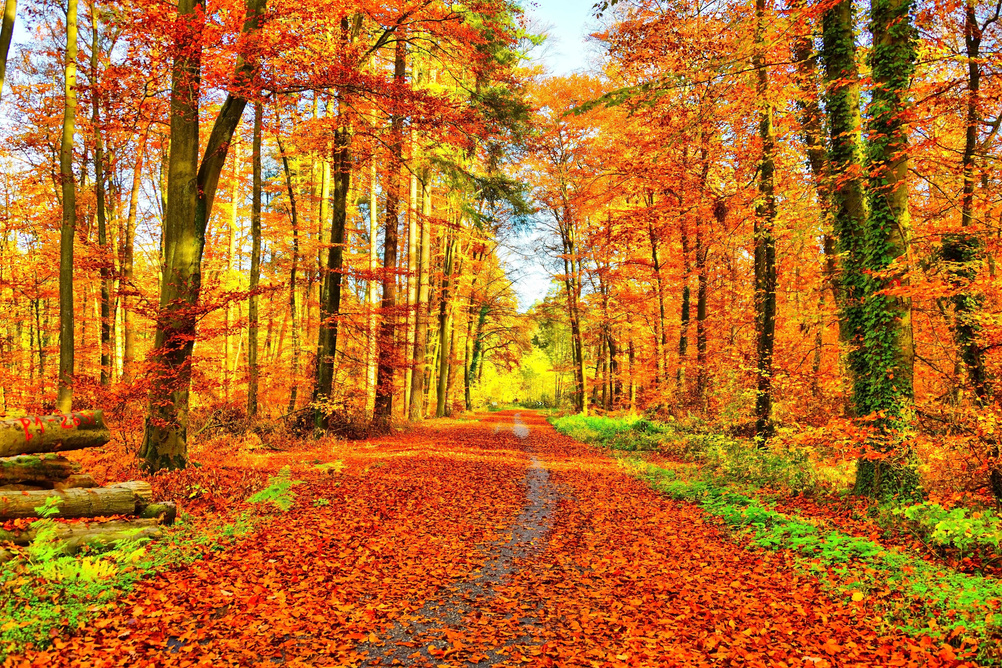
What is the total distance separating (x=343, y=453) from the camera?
12648mm

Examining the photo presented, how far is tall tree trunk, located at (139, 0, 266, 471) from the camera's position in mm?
8383

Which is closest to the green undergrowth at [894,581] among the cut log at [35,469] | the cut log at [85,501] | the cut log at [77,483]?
the cut log at [85,501]

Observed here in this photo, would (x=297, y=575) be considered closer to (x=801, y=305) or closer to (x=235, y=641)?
(x=235, y=641)

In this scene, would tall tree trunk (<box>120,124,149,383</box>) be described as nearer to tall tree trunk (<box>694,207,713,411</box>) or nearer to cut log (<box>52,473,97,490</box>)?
cut log (<box>52,473,97,490</box>)

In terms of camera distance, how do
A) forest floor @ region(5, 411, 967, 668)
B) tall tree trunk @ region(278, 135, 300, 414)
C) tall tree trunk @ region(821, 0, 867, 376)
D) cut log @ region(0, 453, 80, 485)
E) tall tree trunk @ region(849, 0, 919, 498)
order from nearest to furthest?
forest floor @ region(5, 411, 967, 668) < cut log @ region(0, 453, 80, 485) < tall tree trunk @ region(849, 0, 919, 498) < tall tree trunk @ region(821, 0, 867, 376) < tall tree trunk @ region(278, 135, 300, 414)

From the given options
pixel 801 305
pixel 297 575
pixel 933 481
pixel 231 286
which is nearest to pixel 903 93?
pixel 933 481

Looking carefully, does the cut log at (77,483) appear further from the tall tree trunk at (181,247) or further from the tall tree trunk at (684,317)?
the tall tree trunk at (684,317)

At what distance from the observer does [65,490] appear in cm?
579

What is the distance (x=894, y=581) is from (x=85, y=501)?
27.6 ft

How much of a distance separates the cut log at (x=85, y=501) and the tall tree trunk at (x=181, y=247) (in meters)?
2.32

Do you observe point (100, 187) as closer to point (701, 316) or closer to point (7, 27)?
point (7, 27)

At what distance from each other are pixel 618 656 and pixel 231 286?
2454cm

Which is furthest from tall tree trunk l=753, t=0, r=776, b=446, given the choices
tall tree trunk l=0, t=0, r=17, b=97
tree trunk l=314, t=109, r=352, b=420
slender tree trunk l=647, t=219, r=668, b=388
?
tall tree trunk l=0, t=0, r=17, b=97

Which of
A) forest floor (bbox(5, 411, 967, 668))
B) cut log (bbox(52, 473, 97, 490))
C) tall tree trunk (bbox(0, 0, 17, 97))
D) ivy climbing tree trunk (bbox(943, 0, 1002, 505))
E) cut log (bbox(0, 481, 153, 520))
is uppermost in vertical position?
tall tree trunk (bbox(0, 0, 17, 97))
